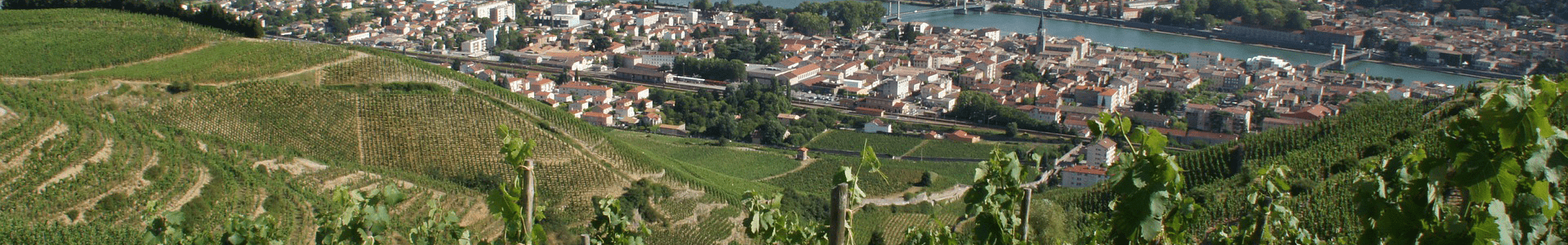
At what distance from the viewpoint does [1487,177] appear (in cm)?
112

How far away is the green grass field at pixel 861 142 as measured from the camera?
10609mm

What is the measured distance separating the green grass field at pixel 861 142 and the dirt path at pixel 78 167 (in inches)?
260

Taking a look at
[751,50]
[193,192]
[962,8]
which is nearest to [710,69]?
[751,50]

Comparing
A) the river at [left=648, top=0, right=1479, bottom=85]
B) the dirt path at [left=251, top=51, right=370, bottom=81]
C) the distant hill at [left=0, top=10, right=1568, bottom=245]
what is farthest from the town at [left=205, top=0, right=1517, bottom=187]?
the dirt path at [left=251, top=51, right=370, bottom=81]

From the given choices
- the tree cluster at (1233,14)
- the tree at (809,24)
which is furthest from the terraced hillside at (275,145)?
the tree cluster at (1233,14)

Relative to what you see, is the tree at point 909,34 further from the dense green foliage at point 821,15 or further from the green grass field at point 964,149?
the green grass field at point 964,149

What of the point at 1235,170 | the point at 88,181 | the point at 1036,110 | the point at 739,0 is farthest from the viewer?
the point at 739,0

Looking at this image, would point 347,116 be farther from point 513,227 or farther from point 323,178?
point 513,227

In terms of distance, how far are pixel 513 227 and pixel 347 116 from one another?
437cm

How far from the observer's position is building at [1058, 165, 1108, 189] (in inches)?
360

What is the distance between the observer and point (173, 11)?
25.7ft

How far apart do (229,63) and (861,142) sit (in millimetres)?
5822

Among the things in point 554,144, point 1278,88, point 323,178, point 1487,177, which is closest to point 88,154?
point 323,178

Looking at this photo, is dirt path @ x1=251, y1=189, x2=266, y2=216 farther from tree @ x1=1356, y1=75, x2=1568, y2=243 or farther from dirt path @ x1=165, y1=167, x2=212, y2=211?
tree @ x1=1356, y1=75, x2=1568, y2=243
